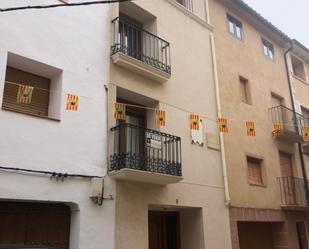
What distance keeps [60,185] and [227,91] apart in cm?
757

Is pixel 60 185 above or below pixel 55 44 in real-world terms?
below

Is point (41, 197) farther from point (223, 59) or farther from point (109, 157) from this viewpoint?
point (223, 59)

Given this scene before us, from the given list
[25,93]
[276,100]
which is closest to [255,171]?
[276,100]

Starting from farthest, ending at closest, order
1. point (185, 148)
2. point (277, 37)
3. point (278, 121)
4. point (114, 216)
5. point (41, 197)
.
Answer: point (277, 37) < point (278, 121) < point (185, 148) < point (114, 216) < point (41, 197)

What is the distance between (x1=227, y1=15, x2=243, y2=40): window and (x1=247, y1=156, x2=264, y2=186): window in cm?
508

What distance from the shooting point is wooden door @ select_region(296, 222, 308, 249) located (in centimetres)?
1420

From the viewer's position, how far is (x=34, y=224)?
706cm

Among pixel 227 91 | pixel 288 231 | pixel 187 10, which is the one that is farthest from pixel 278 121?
pixel 187 10

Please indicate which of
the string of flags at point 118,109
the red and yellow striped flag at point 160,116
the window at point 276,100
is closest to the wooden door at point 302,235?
the string of flags at point 118,109

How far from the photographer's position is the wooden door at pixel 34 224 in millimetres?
6715

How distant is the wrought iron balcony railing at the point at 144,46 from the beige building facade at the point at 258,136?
2.91 metres

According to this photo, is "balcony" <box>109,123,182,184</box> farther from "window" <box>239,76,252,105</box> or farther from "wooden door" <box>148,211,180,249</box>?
"window" <box>239,76,252,105</box>

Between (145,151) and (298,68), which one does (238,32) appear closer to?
(298,68)

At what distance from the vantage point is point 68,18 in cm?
853
